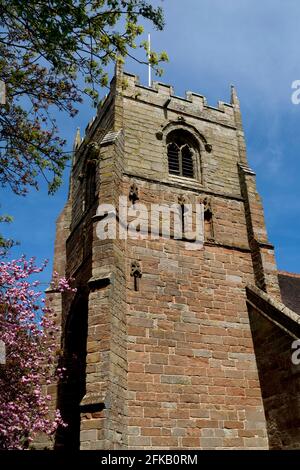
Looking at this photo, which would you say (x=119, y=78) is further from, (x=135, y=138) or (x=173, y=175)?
(x=173, y=175)

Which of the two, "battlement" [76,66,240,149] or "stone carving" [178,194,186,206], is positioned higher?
"battlement" [76,66,240,149]

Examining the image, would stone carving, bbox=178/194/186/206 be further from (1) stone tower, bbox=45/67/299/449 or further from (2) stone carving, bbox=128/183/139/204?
(2) stone carving, bbox=128/183/139/204

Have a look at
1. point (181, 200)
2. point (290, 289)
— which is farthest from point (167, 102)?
point (290, 289)

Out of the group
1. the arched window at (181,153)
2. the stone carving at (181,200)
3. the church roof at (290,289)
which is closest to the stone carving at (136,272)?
the stone carving at (181,200)

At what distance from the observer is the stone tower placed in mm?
9297

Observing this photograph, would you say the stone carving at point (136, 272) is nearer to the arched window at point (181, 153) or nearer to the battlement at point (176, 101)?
the arched window at point (181, 153)

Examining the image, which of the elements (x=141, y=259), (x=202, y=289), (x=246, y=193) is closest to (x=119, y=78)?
(x=246, y=193)

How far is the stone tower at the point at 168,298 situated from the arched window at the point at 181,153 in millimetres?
36

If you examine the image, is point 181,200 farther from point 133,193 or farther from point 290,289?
point 290,289

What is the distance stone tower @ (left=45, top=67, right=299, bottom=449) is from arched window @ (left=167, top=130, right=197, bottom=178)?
36 mm

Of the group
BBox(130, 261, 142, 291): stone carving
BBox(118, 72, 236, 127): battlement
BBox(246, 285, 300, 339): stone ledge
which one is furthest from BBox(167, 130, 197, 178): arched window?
BBox(246, 285, 300, 339): stone ledge

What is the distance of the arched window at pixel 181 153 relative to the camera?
13.9 m

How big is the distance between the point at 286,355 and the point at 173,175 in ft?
20.2

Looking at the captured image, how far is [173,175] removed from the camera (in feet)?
44.6
